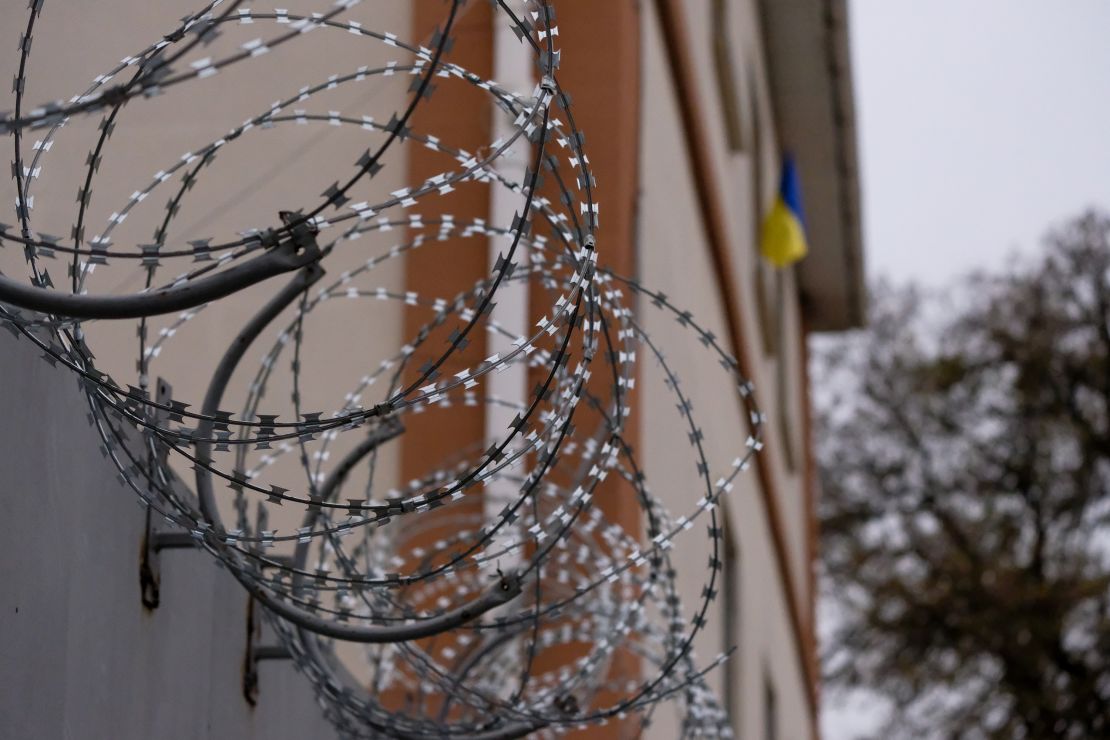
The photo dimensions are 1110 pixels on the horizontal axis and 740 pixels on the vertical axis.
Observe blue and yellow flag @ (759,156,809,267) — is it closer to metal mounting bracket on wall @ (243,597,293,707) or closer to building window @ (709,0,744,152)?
building window @ (709,0,744,152)

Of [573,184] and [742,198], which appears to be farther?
[742,198]

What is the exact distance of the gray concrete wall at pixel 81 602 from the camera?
140 inches

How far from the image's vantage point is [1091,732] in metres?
21.4

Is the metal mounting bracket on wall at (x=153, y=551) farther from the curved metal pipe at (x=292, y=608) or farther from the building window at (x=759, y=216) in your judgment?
the building window at (x=759, y=216)

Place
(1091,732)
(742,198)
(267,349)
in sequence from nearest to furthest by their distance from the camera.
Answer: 1. (267,349)
2. (742,198)
3. (1091,732)

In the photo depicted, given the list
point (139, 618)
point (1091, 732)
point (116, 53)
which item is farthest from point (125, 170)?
point (1091, 732)

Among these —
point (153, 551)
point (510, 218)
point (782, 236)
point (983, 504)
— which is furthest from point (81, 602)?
point (983, 504)

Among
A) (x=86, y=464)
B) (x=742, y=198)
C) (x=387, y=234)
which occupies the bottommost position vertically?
(x=86, y=464)

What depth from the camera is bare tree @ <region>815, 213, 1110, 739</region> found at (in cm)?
2183

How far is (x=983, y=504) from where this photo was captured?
23125mm

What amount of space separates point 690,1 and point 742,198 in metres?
3.09

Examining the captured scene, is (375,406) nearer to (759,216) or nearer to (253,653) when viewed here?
(253,653)

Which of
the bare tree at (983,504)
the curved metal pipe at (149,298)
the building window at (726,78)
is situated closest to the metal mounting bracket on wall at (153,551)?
the curved metal pipe at (149,298)

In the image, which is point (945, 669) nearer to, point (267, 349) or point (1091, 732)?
point (1091, 732)
